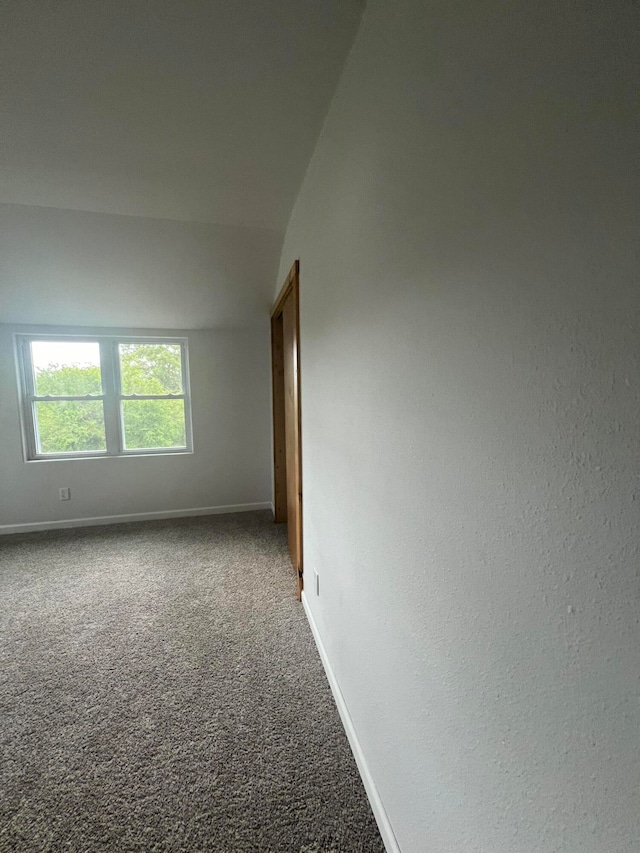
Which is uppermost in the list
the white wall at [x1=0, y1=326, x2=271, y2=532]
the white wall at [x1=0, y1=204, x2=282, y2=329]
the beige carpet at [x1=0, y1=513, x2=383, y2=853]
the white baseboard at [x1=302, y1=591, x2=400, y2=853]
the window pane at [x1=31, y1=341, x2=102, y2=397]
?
the white wall at [x1=0, y1=204, x2=282, y2=329]

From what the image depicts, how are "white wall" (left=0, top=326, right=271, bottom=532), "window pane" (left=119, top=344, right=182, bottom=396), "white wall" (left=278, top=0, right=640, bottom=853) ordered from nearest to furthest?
"white wall" (left=278, top=0, right=640, bottom=853) → "white wall" (left=0, top=326, right=271, bottom=532) → "window pane" (left=119, top=344, right=182, bottom=396)

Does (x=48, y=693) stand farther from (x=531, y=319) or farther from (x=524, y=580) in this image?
(x=531, y=319)

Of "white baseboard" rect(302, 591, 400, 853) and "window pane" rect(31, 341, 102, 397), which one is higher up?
"window pane" rect(31, 341, 102, 397)

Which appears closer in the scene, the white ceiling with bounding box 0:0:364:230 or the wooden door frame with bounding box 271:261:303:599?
the white ceiling with bounding box 0:0:364:230

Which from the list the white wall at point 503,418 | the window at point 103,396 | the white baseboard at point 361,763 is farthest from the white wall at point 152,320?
Answer: the white baseboard at point 361,763

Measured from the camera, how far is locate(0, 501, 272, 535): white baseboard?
331cm

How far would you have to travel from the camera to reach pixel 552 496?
465 millimetres

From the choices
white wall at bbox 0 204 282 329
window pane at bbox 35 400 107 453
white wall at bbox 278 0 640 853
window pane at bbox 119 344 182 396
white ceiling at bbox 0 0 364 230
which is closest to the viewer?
white wall at bbox 278 0 640 853

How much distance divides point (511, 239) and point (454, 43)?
16.8 inches

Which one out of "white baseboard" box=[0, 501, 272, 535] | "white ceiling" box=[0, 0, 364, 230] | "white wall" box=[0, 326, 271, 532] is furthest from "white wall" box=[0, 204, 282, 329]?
"white baseboard" box=[0, 501, 272, 535]

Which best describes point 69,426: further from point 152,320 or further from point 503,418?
point 503,418

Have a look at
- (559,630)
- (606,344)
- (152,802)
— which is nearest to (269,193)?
(606,344)

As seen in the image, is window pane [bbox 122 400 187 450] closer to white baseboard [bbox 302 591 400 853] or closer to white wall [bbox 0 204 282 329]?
white wall [bbox 0 204 282 329]

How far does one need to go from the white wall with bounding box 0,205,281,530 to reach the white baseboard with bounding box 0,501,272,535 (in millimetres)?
44
